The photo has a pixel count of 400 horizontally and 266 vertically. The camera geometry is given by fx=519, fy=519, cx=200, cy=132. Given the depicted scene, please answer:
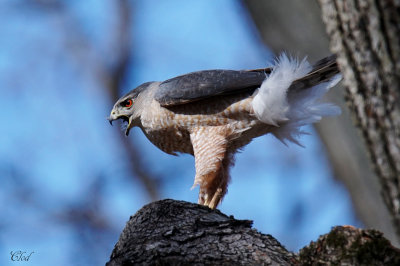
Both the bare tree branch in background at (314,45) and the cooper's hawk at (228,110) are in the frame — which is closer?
the cooper's hawk at (228,110)

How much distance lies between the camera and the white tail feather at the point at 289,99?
531 cm

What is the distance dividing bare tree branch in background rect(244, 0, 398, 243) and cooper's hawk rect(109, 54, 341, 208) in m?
0.32

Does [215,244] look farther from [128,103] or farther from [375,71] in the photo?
[128,103]

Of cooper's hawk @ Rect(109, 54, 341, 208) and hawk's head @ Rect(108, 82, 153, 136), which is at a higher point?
hawk's head @ Rect(108, 82, 153, 136)

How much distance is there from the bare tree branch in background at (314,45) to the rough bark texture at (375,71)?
3294mm

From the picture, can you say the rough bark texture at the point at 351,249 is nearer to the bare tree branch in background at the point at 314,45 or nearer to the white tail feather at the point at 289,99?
the bare tree branch in background at the point at 314,45

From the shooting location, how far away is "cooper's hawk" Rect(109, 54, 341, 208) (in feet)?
17.6

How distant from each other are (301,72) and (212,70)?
1.06 metres

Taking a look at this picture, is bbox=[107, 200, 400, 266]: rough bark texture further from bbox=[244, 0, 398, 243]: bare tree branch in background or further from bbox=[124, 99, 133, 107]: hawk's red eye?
bbox=[124, 99, 133, 107]: hawk's red eye

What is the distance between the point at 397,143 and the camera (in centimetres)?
182

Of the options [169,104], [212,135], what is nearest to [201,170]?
[212,135]

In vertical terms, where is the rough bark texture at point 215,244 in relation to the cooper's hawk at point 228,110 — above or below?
below

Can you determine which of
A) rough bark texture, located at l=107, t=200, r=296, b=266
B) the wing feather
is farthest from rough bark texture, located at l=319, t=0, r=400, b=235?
the wing feather

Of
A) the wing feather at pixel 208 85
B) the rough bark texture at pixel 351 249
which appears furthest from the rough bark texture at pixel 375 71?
the wing feather at pixel 208 85
